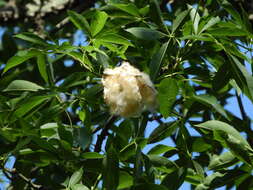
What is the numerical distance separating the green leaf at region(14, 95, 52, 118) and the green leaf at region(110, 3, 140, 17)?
282 mm

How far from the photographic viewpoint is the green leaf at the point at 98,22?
1347mm

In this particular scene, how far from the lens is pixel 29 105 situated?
4.36 feet

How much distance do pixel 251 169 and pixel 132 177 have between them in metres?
0.29

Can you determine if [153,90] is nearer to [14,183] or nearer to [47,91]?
[47,91]

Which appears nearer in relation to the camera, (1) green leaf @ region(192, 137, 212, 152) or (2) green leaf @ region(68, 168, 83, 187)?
(2) green leaf @ region(68, 168, 83, 187)

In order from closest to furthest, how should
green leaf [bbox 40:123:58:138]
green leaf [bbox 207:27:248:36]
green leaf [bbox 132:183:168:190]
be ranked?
green leaf [bbox 132:183:168:190] < green leaf [bbox 207:27:248:36] < green leaf [bbox 40:123:58:138]

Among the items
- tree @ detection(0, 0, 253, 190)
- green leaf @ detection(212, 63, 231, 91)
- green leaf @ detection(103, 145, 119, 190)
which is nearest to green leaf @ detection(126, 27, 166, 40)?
tree @ detection(0, 0, 253, 190)

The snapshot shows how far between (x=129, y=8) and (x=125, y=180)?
0.45 metres

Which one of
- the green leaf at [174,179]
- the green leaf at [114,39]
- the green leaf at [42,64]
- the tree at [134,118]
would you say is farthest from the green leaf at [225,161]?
the green leaf at [42,64]

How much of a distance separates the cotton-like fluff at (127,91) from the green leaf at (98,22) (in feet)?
0.50

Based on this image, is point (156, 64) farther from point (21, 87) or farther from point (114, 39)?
point (21, 87)

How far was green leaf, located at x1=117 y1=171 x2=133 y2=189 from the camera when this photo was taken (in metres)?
1.22

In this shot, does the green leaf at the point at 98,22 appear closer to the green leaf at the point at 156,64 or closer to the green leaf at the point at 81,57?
the green leaf at the point at 81,57

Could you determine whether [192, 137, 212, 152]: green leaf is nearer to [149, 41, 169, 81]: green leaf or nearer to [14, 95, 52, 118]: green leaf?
[149, 41, 169, 81]: green leaf
